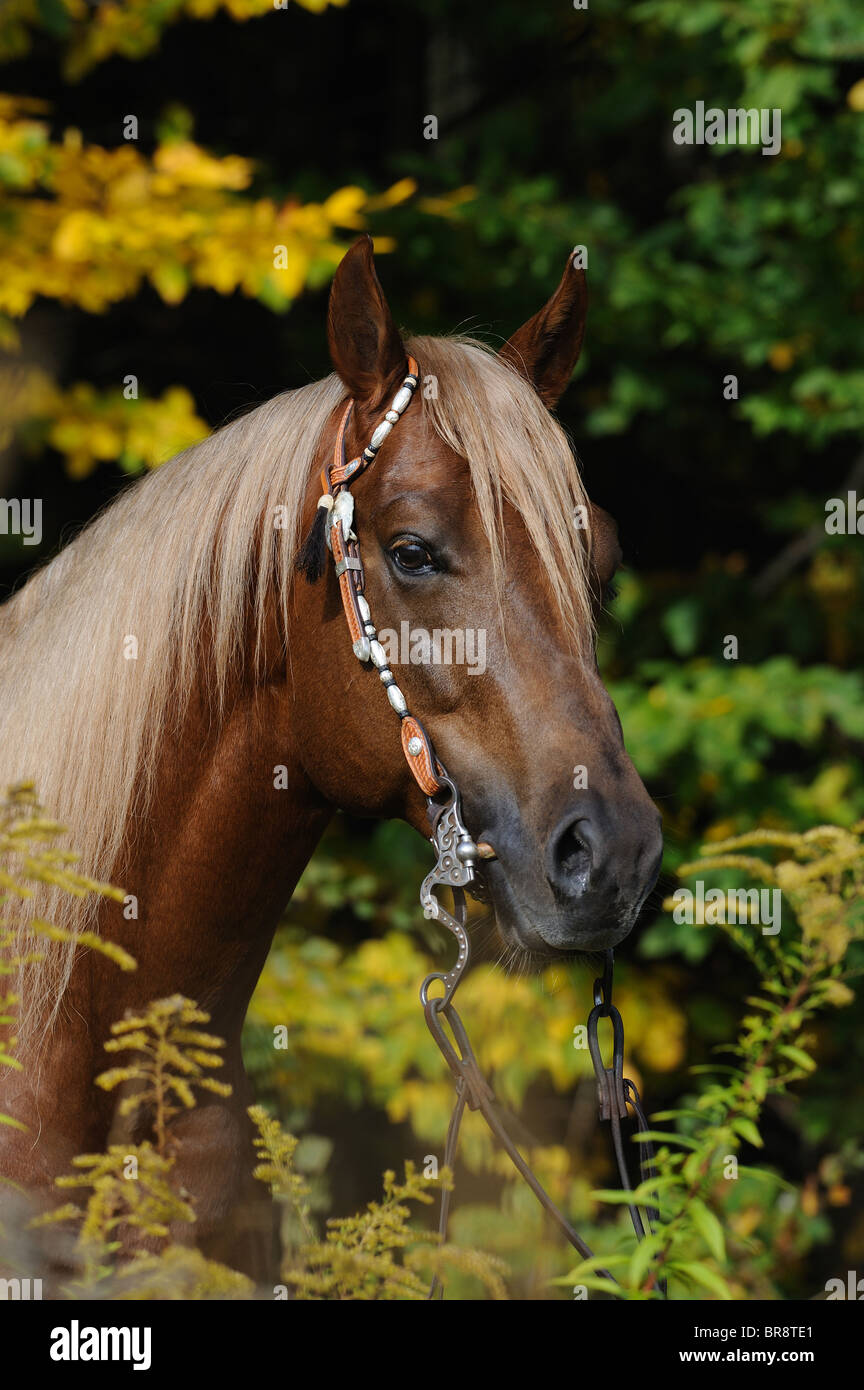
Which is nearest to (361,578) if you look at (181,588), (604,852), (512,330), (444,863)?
(181,588)

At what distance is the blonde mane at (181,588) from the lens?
6.47 ft

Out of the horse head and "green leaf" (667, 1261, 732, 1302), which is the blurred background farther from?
"green leaf" (667, 1261, 732, 1302)

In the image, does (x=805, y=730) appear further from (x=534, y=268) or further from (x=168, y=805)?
(x=168, y=805)

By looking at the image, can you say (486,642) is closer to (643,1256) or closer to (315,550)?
(315,550)

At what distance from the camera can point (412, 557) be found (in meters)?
1.91

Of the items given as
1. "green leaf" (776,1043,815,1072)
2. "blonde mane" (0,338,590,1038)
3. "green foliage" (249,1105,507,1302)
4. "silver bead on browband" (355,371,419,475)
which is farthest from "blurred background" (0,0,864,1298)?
"green leaf" (776,1043,815,1072)

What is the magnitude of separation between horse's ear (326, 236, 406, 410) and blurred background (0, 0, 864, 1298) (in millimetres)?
1613

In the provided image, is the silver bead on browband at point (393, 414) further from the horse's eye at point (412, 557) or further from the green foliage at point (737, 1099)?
the green foliage at point (737, 1099)

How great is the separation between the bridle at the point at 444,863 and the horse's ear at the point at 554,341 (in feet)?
0.96

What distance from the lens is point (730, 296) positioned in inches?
193

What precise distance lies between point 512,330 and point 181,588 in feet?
10.7

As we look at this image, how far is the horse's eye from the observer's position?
6.24 ft

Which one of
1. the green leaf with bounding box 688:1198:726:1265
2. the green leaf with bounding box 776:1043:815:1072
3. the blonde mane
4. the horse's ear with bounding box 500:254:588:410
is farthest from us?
the horse's ear with bounding box 500:254:588:410

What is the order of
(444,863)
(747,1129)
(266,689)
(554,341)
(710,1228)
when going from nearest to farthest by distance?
(710,1228) → (747,1129) → (444,863) → (266,689) → (554,341)
